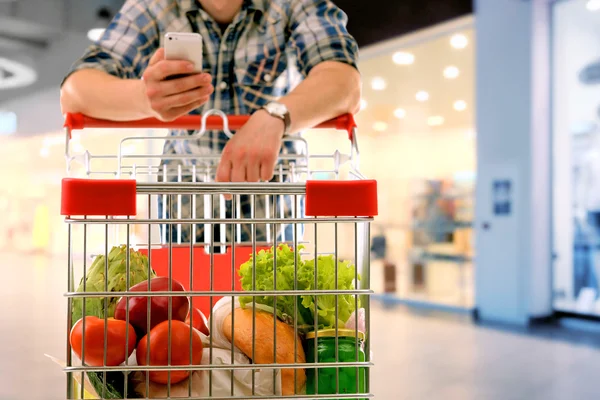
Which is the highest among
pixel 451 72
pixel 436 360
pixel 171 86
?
pixel 451 72

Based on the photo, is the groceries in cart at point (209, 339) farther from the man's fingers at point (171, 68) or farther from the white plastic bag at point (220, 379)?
the man's fingers at point (171, 68)

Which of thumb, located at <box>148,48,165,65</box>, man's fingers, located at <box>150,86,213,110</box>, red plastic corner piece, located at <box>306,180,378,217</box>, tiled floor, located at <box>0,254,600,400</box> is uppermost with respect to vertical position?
thumb, located at <box>148,48,165,65</box>

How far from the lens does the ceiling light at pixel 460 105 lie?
7.04 meters

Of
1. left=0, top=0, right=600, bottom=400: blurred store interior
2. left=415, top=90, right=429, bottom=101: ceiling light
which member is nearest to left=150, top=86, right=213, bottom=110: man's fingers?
left=0, top=0, right=600, bottom=400: blurred store interior

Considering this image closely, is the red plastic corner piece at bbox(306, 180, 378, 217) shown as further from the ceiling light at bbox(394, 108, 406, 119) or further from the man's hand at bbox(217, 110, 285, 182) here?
the ceiling light at bbox(394, 108, 406, 119)

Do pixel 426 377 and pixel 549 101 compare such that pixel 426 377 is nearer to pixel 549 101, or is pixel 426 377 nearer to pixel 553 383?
pixel 553 383

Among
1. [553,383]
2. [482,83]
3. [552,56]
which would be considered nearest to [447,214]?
[482,83]

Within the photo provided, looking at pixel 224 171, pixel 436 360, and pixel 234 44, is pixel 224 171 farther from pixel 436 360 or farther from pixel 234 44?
pixel 436 360

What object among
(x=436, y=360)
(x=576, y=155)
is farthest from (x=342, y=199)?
(x=576, y=155)

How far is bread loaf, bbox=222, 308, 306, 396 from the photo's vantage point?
0.88m

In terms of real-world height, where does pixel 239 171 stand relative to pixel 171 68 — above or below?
below

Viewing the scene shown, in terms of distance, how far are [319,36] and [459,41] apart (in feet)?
20.3

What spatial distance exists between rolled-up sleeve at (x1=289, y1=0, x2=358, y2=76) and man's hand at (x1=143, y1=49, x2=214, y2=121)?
1.21ft

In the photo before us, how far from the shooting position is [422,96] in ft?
→ 24.6
